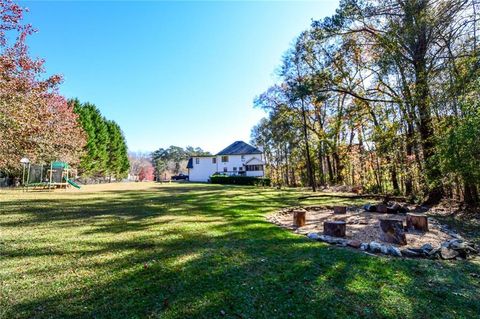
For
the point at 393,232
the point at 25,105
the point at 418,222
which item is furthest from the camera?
the point at 25,105

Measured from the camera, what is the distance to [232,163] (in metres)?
38.8

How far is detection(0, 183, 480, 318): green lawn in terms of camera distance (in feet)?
Answer: 8.81

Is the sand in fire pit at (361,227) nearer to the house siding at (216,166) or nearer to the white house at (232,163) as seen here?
the white house at (232,163)

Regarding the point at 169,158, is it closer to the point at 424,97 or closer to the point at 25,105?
the point at 25,105

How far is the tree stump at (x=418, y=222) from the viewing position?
6.55 metres

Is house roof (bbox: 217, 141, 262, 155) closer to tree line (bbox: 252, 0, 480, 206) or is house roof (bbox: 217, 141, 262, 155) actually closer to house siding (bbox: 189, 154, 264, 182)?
house siding (bbox: 189, 154, 264, 182)

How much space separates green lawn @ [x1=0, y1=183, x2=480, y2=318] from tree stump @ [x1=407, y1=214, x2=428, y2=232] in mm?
2303

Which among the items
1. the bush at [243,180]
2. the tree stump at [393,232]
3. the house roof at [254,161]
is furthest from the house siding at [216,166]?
the tree stump at [393,232]

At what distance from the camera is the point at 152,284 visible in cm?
311

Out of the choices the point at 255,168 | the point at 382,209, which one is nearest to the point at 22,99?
the point at 382,209

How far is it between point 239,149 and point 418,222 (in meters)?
32.9

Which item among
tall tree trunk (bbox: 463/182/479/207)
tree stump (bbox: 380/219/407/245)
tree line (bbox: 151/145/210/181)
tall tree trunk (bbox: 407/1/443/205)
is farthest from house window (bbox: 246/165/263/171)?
tree stump (bbox: 380/219/407/245)

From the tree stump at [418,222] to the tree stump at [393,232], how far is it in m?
1.57

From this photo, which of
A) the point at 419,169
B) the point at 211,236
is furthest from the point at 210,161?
the point at 211,236
